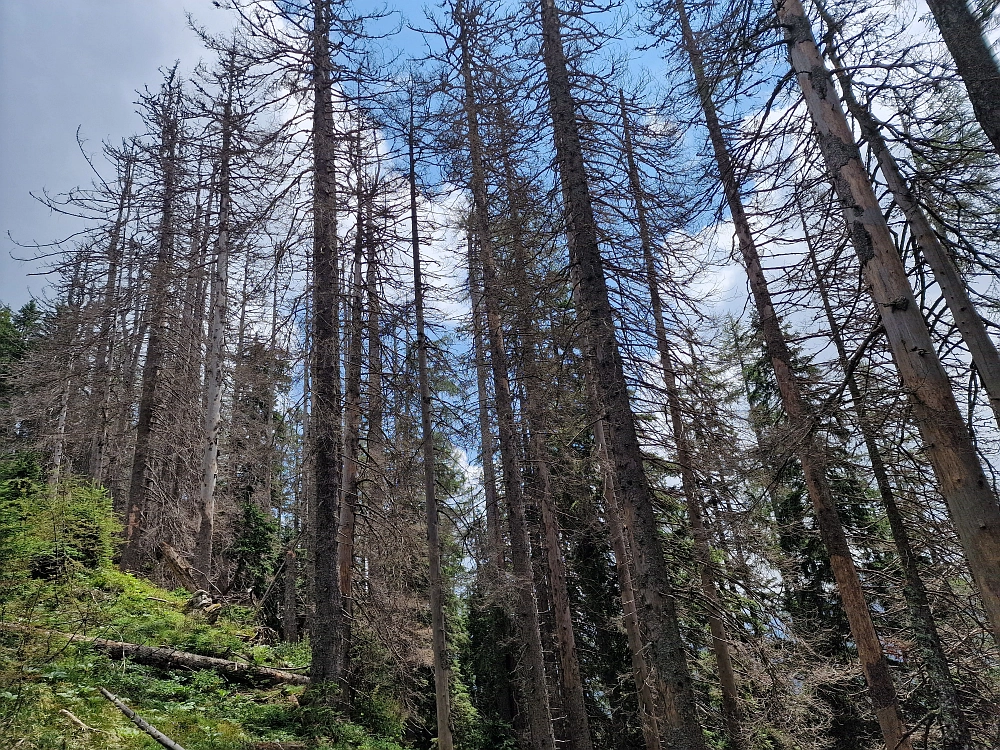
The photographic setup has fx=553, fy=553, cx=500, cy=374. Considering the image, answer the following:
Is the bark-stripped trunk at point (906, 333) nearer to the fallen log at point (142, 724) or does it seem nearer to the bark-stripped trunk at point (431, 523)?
the bark-stripped trunk at point (431, 523)

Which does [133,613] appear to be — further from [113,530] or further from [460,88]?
[460,88]

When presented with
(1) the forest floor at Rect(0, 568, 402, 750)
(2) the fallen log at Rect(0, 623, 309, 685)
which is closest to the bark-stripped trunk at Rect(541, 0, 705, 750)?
(1) the forest floor at Rect(0, 568, 402, 750)

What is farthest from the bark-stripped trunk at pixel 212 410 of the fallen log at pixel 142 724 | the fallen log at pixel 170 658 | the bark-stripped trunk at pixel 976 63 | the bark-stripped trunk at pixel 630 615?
the bark-stripped trunk at pixel 976 63

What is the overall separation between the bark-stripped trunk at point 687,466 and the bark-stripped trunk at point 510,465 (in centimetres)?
301

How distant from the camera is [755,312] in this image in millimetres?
9594

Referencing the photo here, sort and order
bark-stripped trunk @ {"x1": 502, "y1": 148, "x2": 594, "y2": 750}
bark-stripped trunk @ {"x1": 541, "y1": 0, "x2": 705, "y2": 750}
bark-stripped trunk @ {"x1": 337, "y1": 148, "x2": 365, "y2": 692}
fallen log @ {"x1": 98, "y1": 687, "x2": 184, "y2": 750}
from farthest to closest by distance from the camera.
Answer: bark-stripped trunk @ {"x1": 337, "y1": 148, "x2": 365, "y2": 692}
bark-stripped trunk @ {"x1": 502, "y1": 148, "x2": 594, "y2": 750}
bark-stripped trunk @ {"x1": 541, "y1": 0, "x2": 705, "y2": 750}
fallen log @ {"x1": 98, "y1": 687, "x2": 184, "y2": 750}

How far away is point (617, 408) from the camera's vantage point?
6.62 metres

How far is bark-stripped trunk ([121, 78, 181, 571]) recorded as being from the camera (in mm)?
12180

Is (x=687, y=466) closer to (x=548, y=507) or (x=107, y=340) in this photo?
(x=548, y=507)

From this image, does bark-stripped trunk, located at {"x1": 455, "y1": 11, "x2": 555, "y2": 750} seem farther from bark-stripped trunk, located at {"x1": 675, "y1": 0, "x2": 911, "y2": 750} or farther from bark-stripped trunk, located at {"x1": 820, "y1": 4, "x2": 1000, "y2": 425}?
bark-stripped trunk, located at {"x1": 820, "y1": 4, "x2": 1000, "y2": 425}

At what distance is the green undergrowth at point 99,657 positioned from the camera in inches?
204

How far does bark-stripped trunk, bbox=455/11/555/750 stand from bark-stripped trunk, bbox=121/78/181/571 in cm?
655

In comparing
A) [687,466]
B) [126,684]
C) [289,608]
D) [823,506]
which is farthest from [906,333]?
[289,608]

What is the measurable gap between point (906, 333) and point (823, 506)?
165 inches
